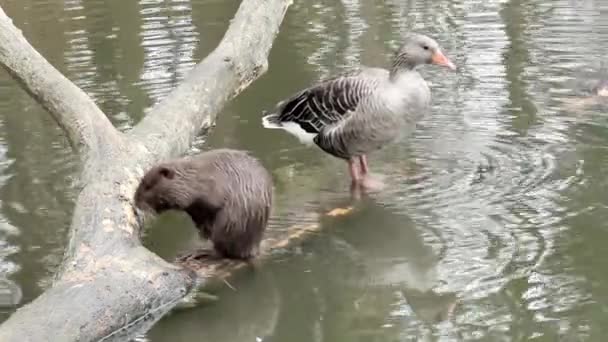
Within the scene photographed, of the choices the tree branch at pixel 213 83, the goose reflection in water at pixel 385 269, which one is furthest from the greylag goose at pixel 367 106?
the tree branch at pixel 213 83

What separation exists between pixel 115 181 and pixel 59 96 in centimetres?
97

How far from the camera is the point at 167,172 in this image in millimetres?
5316

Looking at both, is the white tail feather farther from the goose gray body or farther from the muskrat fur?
the muskrat fur

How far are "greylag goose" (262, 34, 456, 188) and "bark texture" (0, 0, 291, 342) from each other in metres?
0.65

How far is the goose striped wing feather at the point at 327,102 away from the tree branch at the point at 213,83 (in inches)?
17.0

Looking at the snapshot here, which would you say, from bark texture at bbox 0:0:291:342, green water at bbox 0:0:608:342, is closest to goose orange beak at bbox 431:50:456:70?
green water at bbox 0:0:608:342

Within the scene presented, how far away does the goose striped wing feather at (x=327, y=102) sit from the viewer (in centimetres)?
661

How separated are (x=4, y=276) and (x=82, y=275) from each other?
116cm

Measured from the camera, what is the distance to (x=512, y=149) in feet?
23.2

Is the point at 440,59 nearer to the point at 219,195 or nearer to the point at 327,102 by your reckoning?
the point at 327,102

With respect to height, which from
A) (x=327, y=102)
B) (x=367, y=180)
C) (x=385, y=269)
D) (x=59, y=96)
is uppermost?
(x=59, y=96)

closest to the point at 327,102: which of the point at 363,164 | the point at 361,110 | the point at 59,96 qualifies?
the point at 361,110

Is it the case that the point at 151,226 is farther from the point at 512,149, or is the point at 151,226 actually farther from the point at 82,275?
the point at 512,149

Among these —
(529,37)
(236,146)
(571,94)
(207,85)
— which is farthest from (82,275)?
(529,37)
